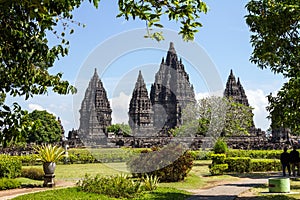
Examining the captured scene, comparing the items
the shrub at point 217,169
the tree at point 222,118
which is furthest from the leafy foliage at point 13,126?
the tree at point 222,118

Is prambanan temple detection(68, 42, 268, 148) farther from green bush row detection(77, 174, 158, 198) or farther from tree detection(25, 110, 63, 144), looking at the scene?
green bush row detection(77, 174, 158, 198)

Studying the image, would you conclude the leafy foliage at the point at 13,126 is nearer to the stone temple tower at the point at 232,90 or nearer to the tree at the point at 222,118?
the tree at the point at 222,118

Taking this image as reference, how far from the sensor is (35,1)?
436 centimetres

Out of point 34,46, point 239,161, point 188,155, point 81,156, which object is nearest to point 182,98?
point 81,156

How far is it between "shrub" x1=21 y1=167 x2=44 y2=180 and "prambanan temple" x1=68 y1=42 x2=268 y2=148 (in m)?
41.7

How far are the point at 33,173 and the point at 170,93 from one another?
58116 millimetres

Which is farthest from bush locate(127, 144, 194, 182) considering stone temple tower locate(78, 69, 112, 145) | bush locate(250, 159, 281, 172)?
stone temple tower locate(78, 69, 112, 145)

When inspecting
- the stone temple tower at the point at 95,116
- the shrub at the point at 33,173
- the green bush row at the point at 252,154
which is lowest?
the shrub at the point at 33,173

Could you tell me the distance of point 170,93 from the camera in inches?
3036

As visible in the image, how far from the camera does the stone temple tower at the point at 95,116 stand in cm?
6738

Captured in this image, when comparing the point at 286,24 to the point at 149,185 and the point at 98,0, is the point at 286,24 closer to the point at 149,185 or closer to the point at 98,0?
the point at 149,185

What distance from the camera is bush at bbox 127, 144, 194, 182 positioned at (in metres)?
16.9

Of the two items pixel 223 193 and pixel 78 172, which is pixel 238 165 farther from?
pixel 78 172

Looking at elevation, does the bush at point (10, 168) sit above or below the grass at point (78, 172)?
above
